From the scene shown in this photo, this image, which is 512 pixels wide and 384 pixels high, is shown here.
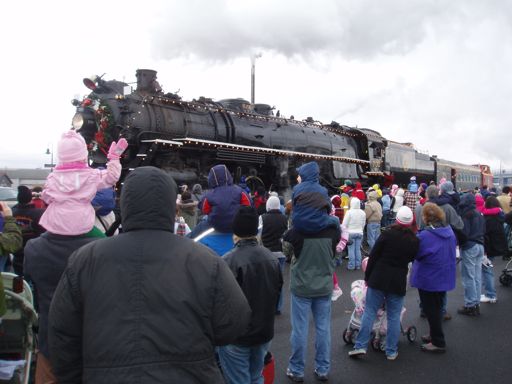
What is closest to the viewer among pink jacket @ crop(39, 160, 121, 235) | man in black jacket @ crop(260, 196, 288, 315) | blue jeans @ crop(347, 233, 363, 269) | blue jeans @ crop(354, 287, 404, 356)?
pink jacket @ crop(39, 160, 121, 235)

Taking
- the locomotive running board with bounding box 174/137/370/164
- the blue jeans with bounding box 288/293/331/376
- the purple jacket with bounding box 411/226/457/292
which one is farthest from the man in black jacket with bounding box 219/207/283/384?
the locomotive running board with bounding box 174/137/370/164

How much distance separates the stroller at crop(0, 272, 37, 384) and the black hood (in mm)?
1822

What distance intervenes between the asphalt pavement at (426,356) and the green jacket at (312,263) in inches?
33.5

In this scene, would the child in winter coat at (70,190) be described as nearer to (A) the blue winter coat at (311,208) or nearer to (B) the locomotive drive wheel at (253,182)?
(A) the blue winter coat at (311,208)

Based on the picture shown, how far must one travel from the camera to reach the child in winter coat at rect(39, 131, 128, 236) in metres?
3.03

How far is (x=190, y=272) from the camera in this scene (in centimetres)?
183

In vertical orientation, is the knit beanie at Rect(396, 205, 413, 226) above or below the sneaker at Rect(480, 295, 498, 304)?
above

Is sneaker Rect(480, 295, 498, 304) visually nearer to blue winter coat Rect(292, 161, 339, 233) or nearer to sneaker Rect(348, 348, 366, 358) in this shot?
sneaker Rect(348, 348, 366, 358)

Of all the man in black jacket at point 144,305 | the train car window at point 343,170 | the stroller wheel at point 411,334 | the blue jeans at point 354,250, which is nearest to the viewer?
the man in black jacket at point 144,305

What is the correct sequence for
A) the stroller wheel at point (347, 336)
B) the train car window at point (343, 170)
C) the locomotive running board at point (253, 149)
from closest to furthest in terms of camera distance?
the stroller wheel at point (347, 336) → the locomotive running board at point (253, 149) → the train car window at point (343, 170)

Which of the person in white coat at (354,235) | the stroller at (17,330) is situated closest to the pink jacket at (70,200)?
the stroller at (17,330)

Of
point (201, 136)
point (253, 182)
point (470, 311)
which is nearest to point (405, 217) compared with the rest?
point (470, 311)

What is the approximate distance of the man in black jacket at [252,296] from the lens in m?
3.19

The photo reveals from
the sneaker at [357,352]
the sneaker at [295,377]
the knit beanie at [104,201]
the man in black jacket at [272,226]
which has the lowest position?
the sneaker at [295,377]
